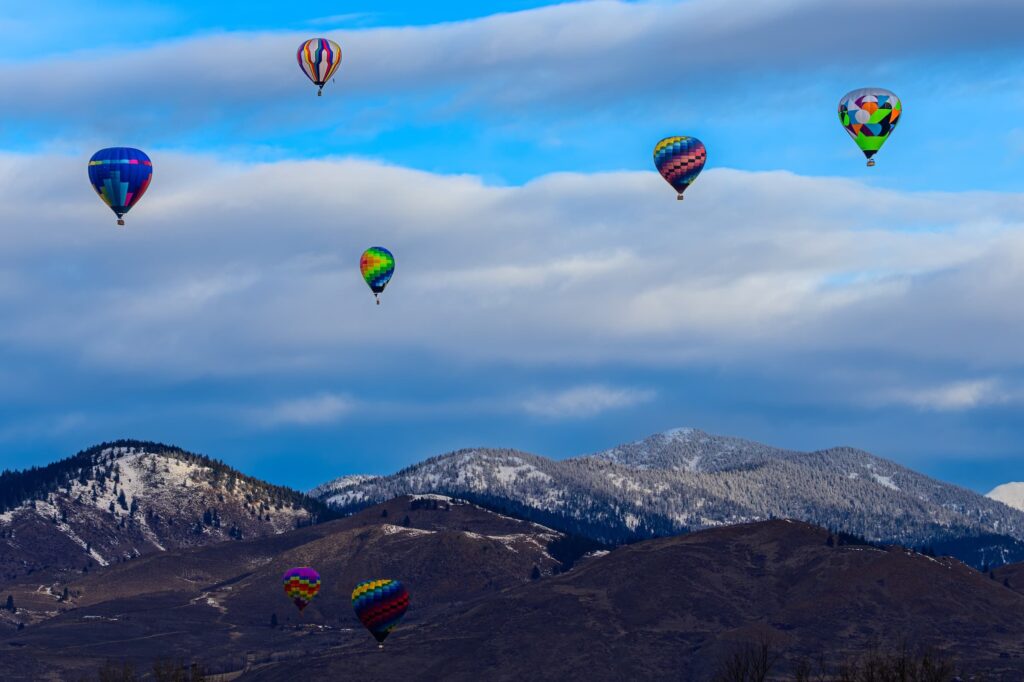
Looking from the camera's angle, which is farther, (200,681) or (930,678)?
(200,681)

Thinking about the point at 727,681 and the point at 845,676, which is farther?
the point at 727,681

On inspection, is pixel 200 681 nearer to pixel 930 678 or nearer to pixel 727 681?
pixel 727 681

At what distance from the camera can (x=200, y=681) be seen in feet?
647

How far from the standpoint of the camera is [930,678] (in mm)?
158000

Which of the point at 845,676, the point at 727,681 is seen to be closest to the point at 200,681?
the point at 727,681

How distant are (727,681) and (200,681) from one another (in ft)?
186

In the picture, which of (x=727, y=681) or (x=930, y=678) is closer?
(x=930, y=678)

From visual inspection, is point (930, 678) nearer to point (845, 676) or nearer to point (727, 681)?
point (845, 676)

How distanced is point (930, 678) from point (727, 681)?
1355 inches

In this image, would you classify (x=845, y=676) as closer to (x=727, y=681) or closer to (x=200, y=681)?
(x=727, y=681)

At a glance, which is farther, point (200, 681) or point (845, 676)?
point (200, 681)

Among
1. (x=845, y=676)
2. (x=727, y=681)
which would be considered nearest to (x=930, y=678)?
(x=845, y=676)

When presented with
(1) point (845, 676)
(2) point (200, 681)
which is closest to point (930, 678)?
(1) point (845, 676)

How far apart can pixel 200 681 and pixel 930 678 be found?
80590mm
